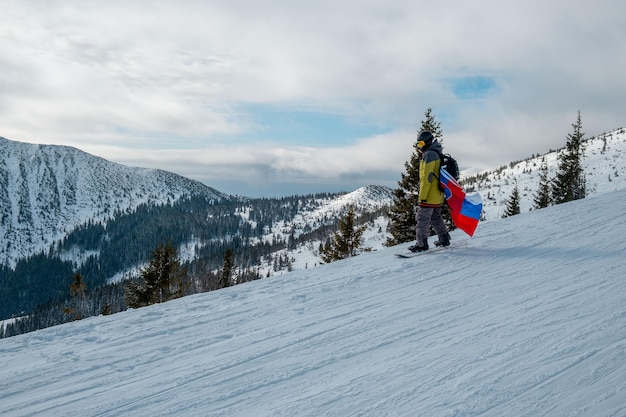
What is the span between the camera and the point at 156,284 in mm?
28734

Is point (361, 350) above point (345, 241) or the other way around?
above

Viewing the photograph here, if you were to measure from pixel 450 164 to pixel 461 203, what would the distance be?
2.84 ft

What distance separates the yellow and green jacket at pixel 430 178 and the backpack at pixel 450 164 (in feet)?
0.48

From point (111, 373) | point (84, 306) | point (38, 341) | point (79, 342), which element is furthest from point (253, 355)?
point (84, 306)

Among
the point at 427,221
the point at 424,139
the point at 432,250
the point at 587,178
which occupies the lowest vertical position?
the point at 432,250

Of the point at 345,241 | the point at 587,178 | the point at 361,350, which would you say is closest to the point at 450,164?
the point at 361,350

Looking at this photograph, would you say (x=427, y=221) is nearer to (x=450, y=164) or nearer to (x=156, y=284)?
(x=450, y=164)

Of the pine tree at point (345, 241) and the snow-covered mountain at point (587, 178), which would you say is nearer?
the pine tree at point (345, 241)

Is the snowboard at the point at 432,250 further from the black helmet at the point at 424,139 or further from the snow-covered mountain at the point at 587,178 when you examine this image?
the snow-covered mountain at the point at 587,178

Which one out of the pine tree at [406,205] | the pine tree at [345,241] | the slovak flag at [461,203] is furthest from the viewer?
the pine tree at [345,241]

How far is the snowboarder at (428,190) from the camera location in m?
7.82

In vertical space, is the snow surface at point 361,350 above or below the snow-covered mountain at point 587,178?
below

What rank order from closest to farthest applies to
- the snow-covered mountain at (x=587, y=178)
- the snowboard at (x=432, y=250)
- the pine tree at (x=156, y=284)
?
the snowboard at (x=432, y=250) → the pine tree at (x=156, y=284) → the snow-covered mountain at (x=587, y=178)

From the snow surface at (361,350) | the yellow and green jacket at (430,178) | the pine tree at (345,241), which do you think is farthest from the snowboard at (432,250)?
the pine tree at (345,241)
